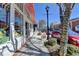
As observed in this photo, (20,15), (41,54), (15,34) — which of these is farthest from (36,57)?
(20,15)

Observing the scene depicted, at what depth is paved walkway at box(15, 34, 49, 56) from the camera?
3.14 meters

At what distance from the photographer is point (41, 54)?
124 inches

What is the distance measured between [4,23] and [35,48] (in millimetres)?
646

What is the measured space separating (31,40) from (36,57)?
0.96 feet

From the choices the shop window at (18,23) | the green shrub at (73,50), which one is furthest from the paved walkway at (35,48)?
the green shrub at (73,50)

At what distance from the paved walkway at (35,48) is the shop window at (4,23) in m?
0.33

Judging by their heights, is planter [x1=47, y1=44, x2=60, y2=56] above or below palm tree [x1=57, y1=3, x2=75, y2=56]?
below

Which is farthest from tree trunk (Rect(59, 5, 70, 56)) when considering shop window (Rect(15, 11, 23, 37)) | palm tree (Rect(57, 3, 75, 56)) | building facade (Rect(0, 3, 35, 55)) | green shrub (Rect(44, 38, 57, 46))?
shop window (Rect(15, 11, 23, 37))

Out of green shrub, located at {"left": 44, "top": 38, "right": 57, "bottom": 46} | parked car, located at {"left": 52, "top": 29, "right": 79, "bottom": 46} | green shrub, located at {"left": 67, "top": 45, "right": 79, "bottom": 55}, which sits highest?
parked car, located at {"left": 52, "top": 29, "right": 79, "bottom": 46}

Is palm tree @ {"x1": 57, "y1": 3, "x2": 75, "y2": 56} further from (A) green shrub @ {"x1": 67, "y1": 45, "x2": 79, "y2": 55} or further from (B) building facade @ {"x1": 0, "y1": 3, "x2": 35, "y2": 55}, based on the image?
(B) building facade @ {"x1": 0, "y1": 3, "x2": 35, "y2": 55}

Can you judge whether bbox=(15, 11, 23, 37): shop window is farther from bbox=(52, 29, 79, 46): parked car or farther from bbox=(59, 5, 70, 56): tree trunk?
bbox=(59, 5, 70, 56): tree trunk

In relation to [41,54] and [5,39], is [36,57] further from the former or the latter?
[5,39]

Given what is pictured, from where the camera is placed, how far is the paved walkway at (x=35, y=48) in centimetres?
314

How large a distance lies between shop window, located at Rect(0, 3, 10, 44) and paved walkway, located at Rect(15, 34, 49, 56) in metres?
0.33
